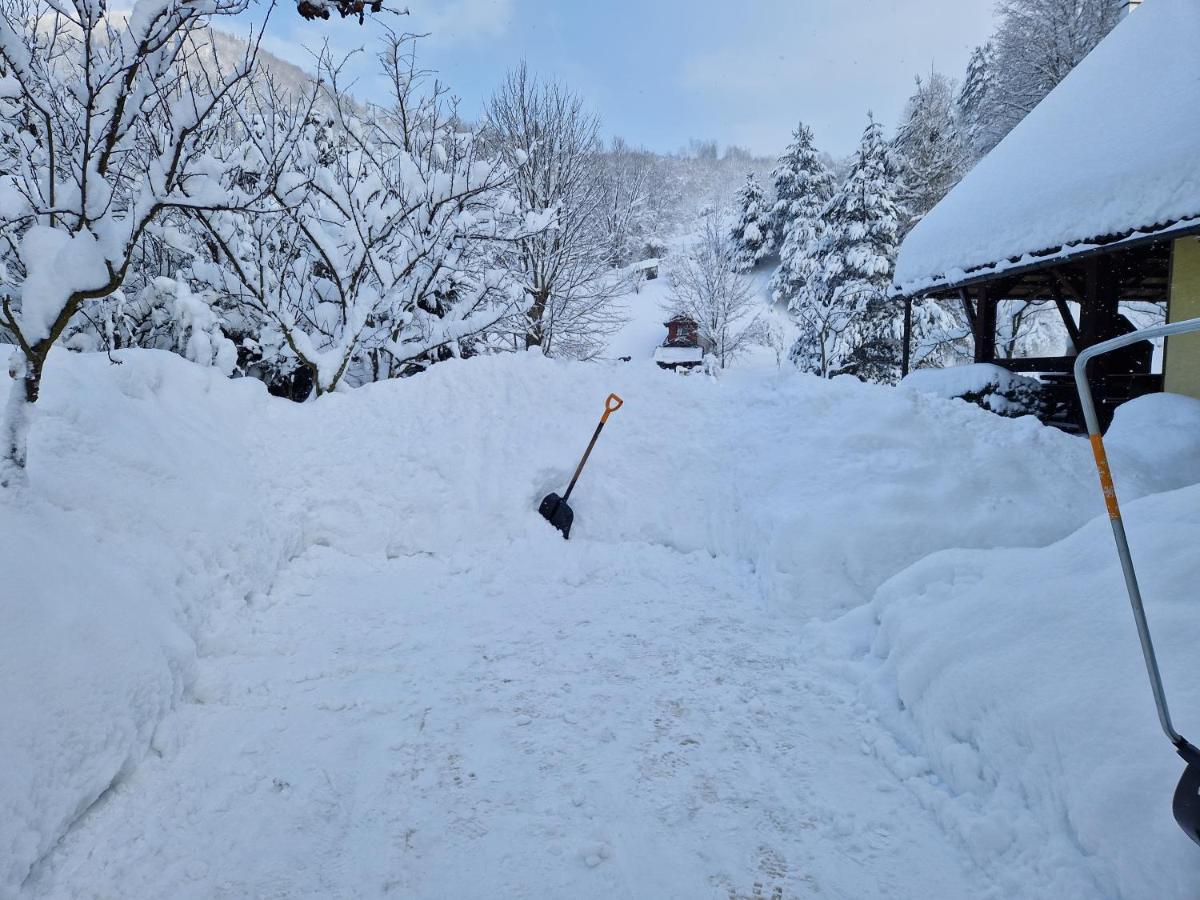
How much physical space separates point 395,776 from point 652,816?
1.03 metres

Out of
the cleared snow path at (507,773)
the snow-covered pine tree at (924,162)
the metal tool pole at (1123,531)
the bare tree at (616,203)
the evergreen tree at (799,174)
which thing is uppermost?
the evergreen tree at (799,174)

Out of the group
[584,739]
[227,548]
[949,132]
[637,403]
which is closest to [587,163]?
[637,403]

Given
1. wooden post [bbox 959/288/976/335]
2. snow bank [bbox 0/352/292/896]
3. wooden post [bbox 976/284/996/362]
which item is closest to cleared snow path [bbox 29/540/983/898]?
snow bank [bbox 0/352/292/896]

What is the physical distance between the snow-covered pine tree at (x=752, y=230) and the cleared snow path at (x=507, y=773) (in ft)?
106

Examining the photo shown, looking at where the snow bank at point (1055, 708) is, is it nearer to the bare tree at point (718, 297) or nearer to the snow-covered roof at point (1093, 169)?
the snow-covered roof at point (1093, 169)

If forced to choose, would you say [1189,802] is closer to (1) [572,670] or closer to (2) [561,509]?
(1) [572,670]

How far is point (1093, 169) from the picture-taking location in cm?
680

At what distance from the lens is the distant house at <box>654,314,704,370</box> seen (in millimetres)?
26328

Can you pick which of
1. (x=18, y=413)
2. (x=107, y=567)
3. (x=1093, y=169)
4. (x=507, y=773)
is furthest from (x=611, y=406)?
(x=1093, y=169)

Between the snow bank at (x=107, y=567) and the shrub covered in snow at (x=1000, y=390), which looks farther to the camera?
the shrub covered in snow at (x=1000, y=390)

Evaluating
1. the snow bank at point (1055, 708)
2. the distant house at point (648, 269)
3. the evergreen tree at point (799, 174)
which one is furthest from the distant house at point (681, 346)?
the snow bank at point (1055, 708)

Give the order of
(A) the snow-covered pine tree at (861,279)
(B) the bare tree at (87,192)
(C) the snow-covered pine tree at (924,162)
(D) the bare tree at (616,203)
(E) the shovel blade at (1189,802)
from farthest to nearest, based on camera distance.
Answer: (C) the snow-covered pine tree at (924,162) → (A) the snow-covered pine tree at (861,279) → (D) the bare tree at (616,203) → (B) the bare tree at (87,192) → (E) the shovel blade at (1189,802)

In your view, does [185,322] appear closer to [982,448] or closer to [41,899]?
[41,899]

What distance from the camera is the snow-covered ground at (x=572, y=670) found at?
194cm
